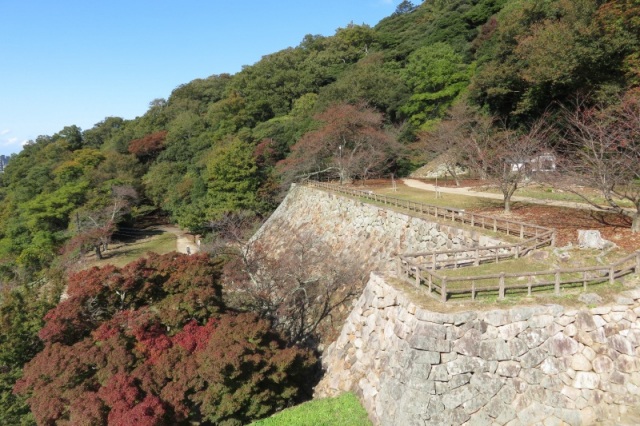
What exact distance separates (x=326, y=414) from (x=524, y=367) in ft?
15.1

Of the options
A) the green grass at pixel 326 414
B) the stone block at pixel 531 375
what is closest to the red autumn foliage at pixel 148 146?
the green grass at pixel 326 414

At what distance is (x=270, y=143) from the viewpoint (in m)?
37.3

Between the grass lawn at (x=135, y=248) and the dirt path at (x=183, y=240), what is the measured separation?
19.2 inches

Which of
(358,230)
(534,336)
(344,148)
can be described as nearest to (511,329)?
(534,336)

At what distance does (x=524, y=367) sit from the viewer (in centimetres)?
748

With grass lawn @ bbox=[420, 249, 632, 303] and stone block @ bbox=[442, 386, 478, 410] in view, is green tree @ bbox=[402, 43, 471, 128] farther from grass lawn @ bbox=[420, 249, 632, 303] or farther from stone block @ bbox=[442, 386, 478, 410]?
stone block @ bbox=[442, 386, 478, 410]

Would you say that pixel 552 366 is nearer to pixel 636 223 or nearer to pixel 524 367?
pixel 524 367

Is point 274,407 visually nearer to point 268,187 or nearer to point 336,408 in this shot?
point 336,408

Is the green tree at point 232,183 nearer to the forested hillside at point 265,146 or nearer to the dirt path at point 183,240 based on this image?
the forested hillside at point 265,146

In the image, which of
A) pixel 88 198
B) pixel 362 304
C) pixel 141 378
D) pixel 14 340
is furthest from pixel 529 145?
pixel 88 198

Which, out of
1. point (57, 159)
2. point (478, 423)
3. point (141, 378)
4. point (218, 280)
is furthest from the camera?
point (57, 159)

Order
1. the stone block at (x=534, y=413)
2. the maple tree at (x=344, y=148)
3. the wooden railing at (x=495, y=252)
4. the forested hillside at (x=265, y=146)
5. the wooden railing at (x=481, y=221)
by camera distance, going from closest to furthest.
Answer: the stone block at (x=534, y=413)
the forested hillside at (x=265, y=146)
the wooden railing at (x=495, y=252)
the wooden railing at (x=481, y=221)
the maple tree at (x=344, y=148)

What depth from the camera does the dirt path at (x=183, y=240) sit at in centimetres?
3119

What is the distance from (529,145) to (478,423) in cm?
1524
